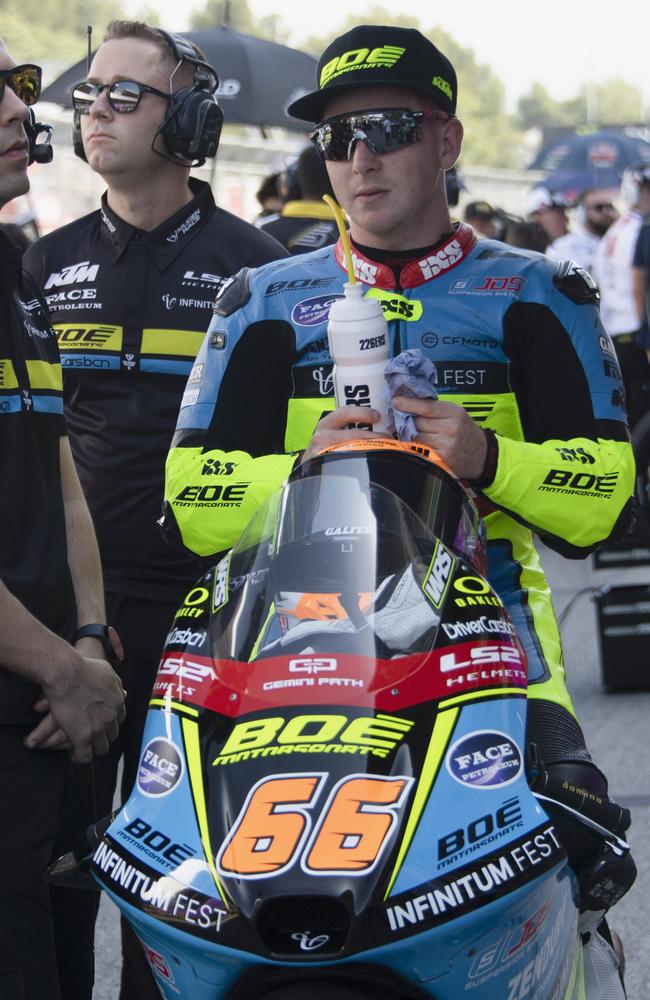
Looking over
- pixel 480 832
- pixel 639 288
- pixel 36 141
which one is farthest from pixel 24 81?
pixel 639 288

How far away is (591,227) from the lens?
15.0 m

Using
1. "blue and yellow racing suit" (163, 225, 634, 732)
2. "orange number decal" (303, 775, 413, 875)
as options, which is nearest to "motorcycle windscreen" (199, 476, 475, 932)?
"orange number decal" (303, 775, 413, 875)

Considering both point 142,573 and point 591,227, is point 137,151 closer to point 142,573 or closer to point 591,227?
point 142,573

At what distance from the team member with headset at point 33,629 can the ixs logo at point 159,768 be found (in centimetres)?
59

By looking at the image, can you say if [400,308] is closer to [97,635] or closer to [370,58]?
[370,58]

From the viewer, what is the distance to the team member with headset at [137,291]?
389cm

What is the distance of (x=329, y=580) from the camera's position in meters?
2.18

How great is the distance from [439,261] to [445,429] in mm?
671

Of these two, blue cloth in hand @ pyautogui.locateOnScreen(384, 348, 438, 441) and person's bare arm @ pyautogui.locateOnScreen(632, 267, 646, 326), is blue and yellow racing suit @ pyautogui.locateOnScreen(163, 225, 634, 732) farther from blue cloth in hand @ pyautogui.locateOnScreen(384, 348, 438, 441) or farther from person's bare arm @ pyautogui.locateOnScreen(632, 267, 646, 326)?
person's bare arm @ pyautogui.locateOnScreen(632, 267, 646, 326)

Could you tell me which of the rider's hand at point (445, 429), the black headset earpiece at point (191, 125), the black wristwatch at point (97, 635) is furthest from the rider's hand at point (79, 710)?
the black headset earpiece at point (191, 125)

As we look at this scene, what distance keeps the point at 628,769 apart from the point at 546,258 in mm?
3234

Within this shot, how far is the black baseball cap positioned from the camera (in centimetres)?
320

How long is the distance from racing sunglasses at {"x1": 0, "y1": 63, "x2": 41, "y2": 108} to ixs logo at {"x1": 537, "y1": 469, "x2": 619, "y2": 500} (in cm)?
126

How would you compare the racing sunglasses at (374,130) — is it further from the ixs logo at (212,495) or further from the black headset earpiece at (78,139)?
the black headset earpiece at (78,139)
